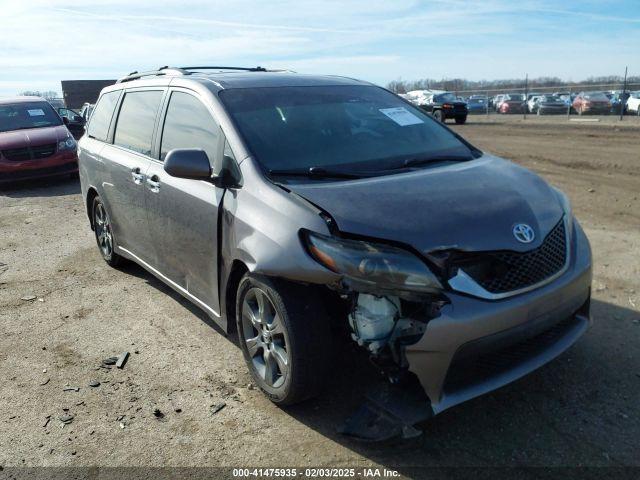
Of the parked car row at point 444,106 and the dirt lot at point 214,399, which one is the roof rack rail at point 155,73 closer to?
the dirt lot at point 214,399

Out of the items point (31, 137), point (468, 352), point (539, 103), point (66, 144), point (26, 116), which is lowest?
point (468, 352)

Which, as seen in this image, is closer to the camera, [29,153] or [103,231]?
[103,231]

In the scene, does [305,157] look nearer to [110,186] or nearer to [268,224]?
[268,224]

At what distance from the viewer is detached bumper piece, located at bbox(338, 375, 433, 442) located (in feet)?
9.24

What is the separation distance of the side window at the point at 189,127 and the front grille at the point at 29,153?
340 inches

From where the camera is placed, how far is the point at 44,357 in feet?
14.1

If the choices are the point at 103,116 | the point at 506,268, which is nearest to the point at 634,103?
the point at 103,116

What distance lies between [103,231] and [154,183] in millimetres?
2076

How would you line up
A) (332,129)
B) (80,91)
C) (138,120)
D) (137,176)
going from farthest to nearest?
(80,91) → (138,120) → (137,176) → (332,129)

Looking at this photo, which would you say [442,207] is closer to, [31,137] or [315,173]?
[315,173]

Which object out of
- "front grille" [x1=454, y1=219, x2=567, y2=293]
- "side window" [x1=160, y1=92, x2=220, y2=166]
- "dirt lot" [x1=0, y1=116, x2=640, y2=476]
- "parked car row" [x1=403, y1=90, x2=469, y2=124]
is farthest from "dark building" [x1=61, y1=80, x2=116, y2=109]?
"front grille" [x1=454, y1=219, x2=567, y2=293]

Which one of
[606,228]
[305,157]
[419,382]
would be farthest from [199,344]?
[606,228]

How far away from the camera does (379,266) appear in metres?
2.79

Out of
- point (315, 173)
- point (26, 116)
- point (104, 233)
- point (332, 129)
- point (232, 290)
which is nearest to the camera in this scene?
point (315, 173)
